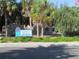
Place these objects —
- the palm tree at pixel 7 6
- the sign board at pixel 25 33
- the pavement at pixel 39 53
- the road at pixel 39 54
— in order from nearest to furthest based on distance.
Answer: the road at pixel 39 54 → the pavement at pixel 39 53 → the sign board at pixel 25 33 → the palm tree at pixel 7 6

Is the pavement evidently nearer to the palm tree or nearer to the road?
the road

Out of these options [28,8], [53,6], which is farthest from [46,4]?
[28,8]

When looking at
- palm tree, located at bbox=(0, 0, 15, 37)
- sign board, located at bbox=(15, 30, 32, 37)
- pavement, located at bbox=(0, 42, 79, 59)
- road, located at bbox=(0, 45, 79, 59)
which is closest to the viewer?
road, located at bbox=(0, 45, 79, 59)

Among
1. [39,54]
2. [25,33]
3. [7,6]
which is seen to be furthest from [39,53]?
[7,6]

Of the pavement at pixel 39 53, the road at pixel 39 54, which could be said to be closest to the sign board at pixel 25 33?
the pavement at pixel 39 53

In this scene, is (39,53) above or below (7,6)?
below

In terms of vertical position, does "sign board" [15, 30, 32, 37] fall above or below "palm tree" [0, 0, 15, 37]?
below

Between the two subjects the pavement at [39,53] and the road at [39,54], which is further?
the pavement at [39,53]

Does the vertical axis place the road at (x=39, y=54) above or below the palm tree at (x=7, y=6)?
below

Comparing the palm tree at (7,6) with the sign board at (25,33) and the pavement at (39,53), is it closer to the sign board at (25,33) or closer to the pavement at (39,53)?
the sign board at (25,33)

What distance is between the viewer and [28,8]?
49156 mm

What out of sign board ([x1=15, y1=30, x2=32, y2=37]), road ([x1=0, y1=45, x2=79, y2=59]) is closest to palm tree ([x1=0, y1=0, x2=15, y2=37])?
sign board ([x1=15, y1=30, x2=32, y2=37])

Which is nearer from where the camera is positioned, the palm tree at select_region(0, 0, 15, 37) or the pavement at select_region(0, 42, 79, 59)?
the pavement at select_region(0, 42, 79, 59)

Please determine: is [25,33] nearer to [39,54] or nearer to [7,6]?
[7,6]
